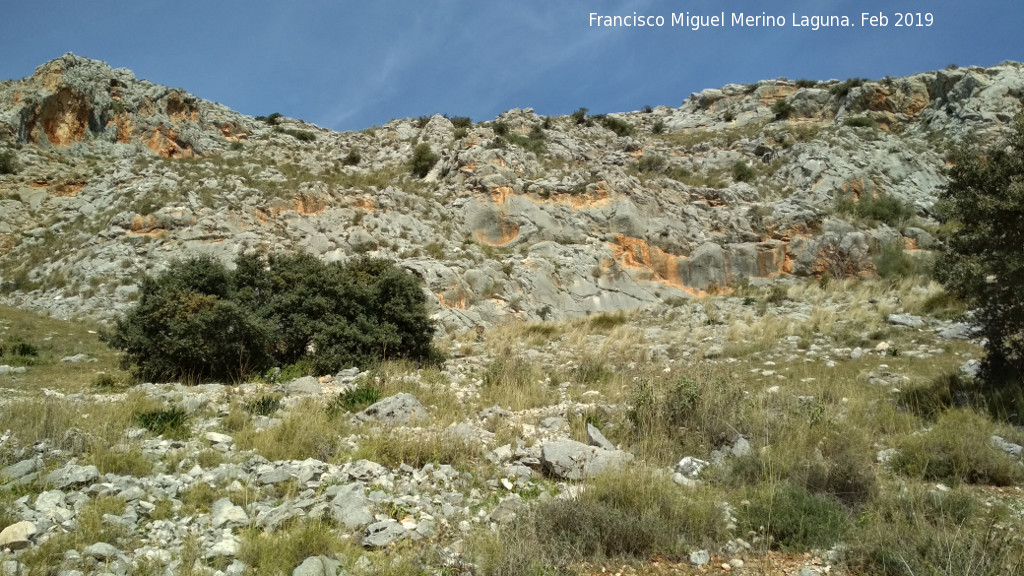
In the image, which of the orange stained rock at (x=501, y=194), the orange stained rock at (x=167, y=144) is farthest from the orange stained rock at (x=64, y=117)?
the orange stained rock at (x=501, y=194)

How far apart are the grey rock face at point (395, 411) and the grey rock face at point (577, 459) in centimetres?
208

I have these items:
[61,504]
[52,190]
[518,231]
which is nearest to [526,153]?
[518,231]

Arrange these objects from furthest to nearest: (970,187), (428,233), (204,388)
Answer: (428,233)
(204,388)
(970,187)

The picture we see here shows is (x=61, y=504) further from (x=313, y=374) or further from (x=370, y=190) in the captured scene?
(x=370, y=190)

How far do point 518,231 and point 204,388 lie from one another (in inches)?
698

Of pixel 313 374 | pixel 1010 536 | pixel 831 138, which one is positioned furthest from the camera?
Answer: pixel 831 138

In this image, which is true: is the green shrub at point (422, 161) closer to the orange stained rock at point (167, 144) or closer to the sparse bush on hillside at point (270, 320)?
the orange stained rock at point (167, 144)

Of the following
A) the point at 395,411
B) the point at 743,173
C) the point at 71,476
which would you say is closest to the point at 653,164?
the point at 743,173

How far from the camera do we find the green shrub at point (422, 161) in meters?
33.4

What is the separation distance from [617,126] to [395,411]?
42474 mm

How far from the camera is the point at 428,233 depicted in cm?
2456

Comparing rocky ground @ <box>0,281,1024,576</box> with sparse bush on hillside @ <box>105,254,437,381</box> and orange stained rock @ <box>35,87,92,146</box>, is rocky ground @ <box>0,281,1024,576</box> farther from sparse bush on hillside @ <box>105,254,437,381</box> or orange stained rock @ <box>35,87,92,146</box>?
orange stained rock @ <box>35,87,92,146</box>

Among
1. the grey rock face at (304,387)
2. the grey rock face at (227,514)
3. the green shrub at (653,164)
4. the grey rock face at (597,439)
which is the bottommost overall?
the grey rock face at (227,514)

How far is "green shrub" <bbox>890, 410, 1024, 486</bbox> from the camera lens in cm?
550
